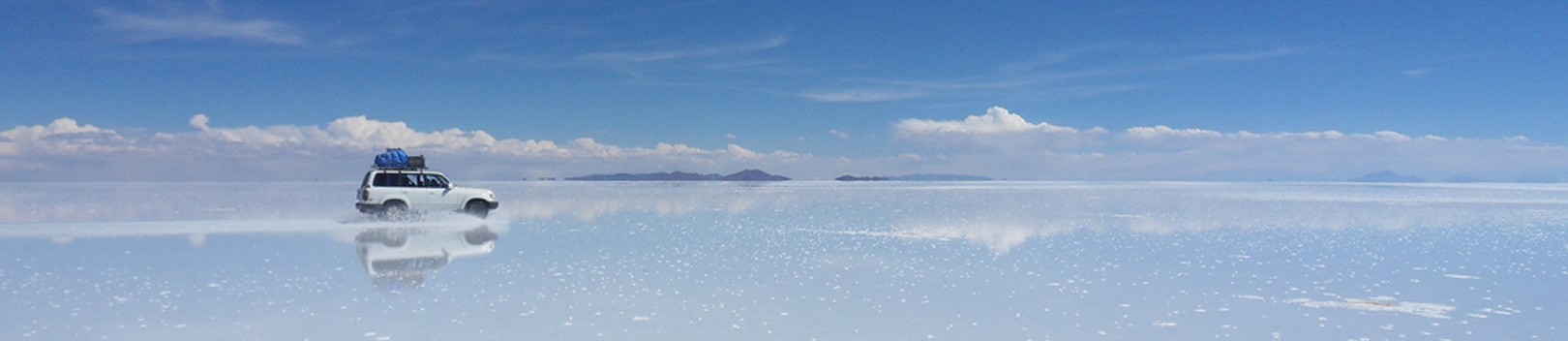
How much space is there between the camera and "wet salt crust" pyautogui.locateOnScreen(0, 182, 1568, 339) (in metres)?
9.78

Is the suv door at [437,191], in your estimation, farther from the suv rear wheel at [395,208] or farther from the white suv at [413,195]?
the suv rear wheel at [395,208]

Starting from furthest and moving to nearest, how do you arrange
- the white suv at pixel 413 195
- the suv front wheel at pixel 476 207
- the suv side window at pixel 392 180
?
the suv front wheel at pixel 476 207 → the suv side window at pixel 392 180 → the white suv at pixel 413 195

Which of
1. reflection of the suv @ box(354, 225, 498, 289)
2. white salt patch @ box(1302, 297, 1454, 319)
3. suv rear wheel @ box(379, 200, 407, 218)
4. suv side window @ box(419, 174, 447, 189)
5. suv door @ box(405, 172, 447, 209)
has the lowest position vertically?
white salt patch @ box(1302, 297, 1454, 319)

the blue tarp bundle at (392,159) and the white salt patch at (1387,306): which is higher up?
the blue tarp bundle at (392,159)

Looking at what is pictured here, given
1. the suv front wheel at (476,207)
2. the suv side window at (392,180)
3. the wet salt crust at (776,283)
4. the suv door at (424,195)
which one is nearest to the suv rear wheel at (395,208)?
the suv door at (424,195)

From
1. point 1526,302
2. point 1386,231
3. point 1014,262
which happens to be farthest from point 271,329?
point 1386,231

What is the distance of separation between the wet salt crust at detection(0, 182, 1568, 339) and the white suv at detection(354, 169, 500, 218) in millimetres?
3781

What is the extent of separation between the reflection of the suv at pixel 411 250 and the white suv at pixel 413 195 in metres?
3.80

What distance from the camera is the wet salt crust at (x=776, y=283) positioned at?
32.1 feet

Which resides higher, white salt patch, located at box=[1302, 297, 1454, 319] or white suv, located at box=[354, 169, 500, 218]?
white suv, located at box=[354, 169, 500, 218]

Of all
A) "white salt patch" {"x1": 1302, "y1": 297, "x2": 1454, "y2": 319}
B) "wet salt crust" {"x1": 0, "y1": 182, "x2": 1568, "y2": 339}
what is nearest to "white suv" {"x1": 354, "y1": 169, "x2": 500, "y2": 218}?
"wet salt crust" {"x1": 0, "y1": 182, "x2": 1568, "y2": 339}

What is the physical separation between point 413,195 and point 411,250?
10.7 metres

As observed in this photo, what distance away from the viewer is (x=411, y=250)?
1831cm

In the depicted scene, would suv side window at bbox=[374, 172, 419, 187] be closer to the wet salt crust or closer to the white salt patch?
the wet salt crust
